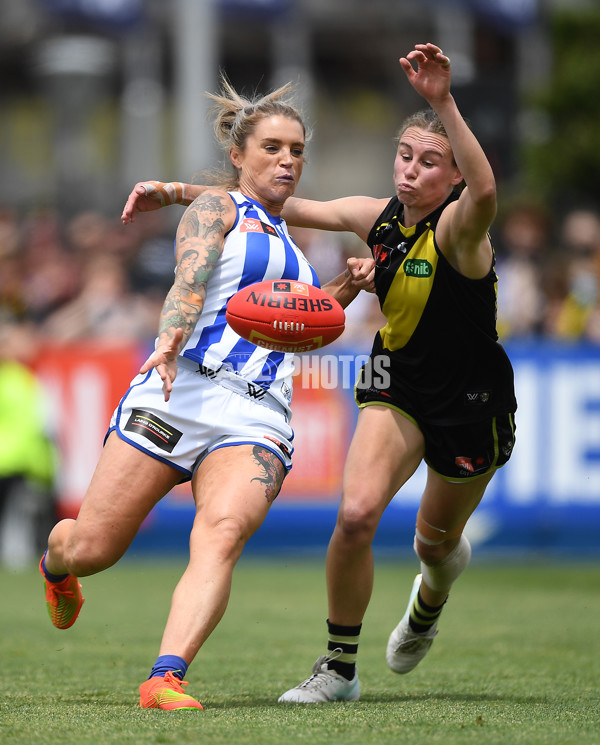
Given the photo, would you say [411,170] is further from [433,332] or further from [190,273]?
[190,273]

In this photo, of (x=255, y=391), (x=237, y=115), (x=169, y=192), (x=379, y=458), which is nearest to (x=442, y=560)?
(x=379, y=458)

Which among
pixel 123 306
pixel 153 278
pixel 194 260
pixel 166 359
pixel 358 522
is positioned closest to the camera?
pixel 166 359

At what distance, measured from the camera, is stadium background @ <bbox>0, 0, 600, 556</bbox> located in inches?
438

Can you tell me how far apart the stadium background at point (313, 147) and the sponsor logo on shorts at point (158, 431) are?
56.5 inches

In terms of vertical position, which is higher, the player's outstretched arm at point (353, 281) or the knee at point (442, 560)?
the player's outstretched arm at point (353, 281)

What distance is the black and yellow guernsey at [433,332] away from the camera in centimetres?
511

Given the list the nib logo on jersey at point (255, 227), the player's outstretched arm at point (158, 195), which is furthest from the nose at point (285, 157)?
the player's outstretched arm at point (158, 195)

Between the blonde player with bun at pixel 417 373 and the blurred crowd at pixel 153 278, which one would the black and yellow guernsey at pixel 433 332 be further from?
the blurred crowd at pixel 153 278

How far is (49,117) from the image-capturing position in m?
29.2

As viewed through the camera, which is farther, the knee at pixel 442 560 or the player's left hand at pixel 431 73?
the knee at pixel 442 560

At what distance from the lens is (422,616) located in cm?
587

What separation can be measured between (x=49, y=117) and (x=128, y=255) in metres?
17.5

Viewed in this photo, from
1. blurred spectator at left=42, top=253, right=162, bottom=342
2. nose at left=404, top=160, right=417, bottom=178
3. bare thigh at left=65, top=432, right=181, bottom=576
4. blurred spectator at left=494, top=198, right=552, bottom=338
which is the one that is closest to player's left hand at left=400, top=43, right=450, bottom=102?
nose at left=404, top=160, right=417, bottom=178

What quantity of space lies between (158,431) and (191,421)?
0.13m
